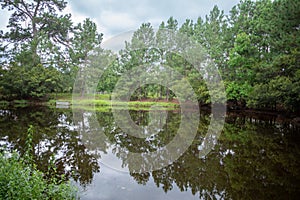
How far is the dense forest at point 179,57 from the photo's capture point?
1268 cm

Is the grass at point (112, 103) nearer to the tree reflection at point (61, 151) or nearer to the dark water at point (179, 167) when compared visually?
the tree reflection at point (61, 151)

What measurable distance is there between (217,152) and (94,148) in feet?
9.99

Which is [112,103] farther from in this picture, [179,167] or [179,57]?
[179,167]

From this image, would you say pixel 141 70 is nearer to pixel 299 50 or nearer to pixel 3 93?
pixel 3 93

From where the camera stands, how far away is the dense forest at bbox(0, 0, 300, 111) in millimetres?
12680

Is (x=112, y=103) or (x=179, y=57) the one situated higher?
(x=179, y=57)

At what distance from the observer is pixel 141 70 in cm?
2361

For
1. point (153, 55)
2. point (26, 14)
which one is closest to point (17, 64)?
point (26, 14)

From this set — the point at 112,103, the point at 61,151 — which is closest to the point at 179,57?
the point at 112,103

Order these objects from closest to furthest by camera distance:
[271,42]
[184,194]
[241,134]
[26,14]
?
[184,194] → [241,134] → [271,42] → [26,14]

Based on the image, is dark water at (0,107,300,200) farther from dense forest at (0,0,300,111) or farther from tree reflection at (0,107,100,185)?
dense forest at (0,0,300,111)

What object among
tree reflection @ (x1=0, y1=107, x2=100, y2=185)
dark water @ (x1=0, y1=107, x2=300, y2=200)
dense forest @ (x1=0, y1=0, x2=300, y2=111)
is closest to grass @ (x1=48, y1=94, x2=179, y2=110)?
dense forest @ (x1=0, y1=0, x2=300, y2=111)

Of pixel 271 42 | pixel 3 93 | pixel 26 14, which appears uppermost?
pixel 26 14

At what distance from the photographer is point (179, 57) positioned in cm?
2266
